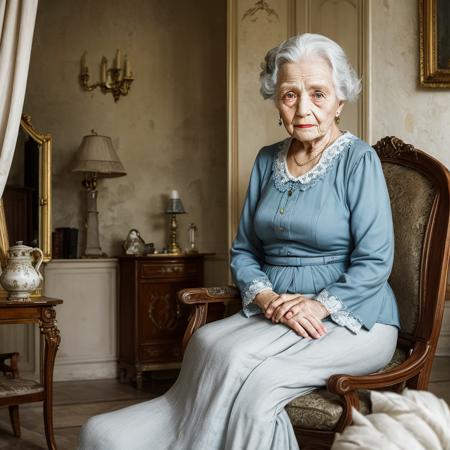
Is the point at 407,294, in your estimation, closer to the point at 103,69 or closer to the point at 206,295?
the point at 206,295

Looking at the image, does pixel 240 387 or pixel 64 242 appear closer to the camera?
pixel 240 387

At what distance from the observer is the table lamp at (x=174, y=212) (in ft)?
19.1

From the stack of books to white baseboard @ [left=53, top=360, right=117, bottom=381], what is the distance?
0.90 metres

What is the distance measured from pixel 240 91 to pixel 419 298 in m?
2.30

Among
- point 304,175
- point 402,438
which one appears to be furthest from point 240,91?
point 402,438

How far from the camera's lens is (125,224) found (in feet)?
20.3

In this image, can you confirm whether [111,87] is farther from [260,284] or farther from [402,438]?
[402,438]

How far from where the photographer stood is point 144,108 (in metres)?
6.26

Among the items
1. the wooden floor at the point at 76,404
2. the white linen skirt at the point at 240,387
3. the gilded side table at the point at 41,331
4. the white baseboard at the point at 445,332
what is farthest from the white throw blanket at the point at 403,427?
the white baseboard at the point at 445,332

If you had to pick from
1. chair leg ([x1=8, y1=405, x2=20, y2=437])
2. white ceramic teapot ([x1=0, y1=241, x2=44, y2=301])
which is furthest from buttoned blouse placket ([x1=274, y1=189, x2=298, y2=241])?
chair leg ([x1=8, y1=405, x2=20, y2=437])

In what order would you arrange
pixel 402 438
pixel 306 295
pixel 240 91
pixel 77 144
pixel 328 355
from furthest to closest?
pixel 77 144
pixel 240 91
pixel 306 295
pixel 328 355
pixel 402 438

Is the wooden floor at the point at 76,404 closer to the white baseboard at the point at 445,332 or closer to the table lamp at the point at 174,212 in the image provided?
the white baseboard at the point at 445,332

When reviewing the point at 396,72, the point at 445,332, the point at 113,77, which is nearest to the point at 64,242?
the point at 113,77

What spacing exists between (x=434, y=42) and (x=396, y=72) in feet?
1.04
